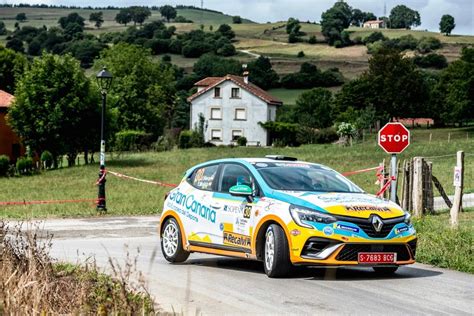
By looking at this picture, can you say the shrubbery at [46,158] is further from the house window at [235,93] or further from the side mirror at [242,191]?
the side mirror at [242,191]

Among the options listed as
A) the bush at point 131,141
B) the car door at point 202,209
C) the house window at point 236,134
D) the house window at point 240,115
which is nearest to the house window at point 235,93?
the house window at point 240,115

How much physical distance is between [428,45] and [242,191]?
538 feet

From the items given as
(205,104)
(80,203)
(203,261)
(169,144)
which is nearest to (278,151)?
(169,144)

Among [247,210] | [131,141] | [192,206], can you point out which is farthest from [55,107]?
[247,210]

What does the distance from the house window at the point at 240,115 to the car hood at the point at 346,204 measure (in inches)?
4023

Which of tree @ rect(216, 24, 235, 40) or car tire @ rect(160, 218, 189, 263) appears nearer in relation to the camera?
car tire @ rect(160, 218, 189, 263)

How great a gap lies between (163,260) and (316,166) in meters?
2.98

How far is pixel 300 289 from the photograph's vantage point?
468 inches

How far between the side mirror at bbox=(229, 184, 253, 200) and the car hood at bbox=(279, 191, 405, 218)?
0.58 meters

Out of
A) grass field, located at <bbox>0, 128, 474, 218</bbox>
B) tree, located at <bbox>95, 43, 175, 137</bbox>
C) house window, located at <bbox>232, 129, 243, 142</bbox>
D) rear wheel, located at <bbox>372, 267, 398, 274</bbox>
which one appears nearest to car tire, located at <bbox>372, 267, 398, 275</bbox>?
rear wheel, located at <bbox>372, 267, 398, 274</bbox>

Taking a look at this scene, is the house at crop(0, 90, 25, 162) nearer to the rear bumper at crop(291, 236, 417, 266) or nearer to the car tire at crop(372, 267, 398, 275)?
the car tire at crop(372, 267, 398, 275)

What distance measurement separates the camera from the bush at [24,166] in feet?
224

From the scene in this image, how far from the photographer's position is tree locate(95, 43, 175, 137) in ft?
348

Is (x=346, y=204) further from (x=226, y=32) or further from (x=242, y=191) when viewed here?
(x=226, y=32)
